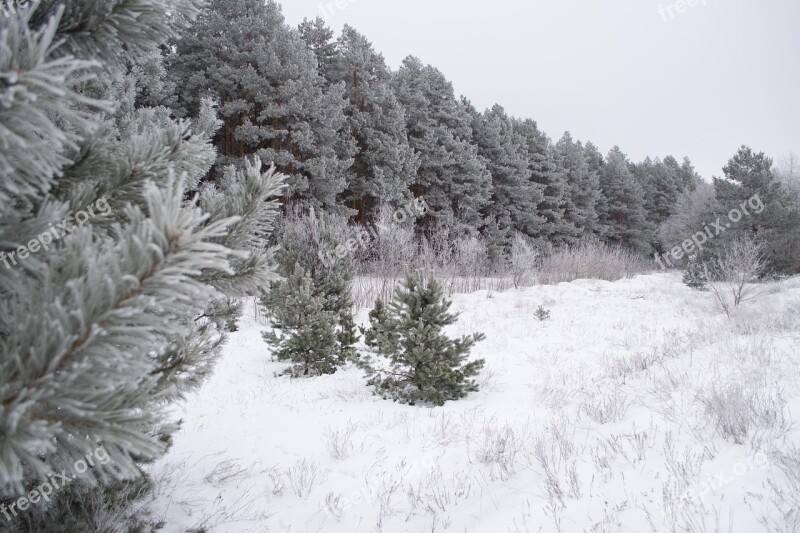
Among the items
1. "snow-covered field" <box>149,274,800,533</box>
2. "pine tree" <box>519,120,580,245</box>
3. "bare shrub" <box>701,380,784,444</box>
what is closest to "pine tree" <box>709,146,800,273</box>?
"pine tree" <box>519,120,580,245</box>

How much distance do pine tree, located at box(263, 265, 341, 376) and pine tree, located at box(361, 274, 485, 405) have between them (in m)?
1.75

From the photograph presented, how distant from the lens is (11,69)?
3.05 feet

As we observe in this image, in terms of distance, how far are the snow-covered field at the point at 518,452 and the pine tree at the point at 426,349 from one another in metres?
0.28

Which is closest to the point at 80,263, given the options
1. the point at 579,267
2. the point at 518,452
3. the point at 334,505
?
the point at 334,505

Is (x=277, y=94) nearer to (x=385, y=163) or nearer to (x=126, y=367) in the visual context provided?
(x=385, y=163)

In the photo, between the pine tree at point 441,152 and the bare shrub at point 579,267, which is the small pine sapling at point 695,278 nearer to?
the bare shrub at point 579,267

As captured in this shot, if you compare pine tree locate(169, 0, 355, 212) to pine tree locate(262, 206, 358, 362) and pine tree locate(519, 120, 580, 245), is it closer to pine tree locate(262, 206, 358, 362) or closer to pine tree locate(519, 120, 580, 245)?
pine tree locate(262, 206, 358, 362)

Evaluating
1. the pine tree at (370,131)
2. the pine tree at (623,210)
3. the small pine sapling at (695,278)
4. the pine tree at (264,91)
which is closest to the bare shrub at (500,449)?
the pine tree at (264,91)

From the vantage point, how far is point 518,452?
3557 mm

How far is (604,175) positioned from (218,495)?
47.2 m

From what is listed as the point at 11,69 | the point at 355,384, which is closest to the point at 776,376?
the point at 355,384

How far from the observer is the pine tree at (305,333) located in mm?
6863

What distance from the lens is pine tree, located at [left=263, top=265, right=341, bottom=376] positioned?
22.5 feet

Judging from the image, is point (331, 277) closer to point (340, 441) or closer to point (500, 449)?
point (340, 441)
